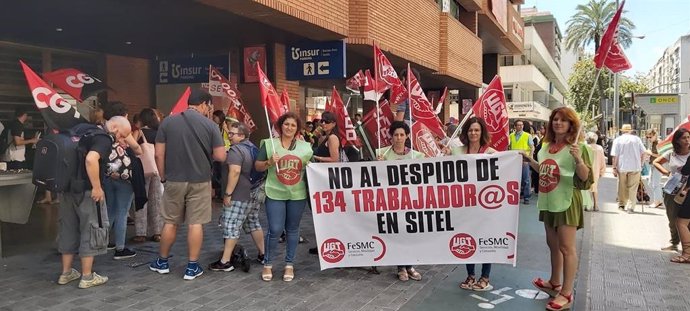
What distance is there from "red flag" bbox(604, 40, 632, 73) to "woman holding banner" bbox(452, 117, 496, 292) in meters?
5.74

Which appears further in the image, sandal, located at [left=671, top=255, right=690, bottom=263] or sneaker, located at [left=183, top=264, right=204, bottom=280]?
sandal, located at [left=671, top=255, right=690, bottom=263]

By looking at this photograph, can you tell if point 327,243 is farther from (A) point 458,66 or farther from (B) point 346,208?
(A) point 458,66

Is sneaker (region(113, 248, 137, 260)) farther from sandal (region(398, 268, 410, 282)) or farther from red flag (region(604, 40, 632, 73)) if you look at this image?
red flag (region(604, 40, 632, 73))

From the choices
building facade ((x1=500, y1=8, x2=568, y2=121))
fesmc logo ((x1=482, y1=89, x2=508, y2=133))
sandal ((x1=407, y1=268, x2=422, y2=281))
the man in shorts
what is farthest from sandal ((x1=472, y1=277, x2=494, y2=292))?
building facade ((x1=500, y1=8, x2=568, y2=121))

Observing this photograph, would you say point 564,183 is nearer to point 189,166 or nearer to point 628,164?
point 189,166

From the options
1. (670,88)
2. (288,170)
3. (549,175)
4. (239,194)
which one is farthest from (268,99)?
(670,88)

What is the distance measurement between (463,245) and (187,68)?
8.54m

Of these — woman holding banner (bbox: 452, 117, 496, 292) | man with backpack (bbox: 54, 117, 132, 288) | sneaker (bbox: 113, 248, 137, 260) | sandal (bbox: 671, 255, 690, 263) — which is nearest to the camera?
man with backpack (bbox: 54, 117, 132, 288)

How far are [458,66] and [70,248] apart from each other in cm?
1436

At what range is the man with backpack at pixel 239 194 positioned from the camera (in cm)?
560

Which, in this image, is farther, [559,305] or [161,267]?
[161,267]

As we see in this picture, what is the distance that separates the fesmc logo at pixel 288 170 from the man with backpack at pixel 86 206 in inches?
63.6

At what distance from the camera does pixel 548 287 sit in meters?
5.17

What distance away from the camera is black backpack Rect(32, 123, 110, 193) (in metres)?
5.10
